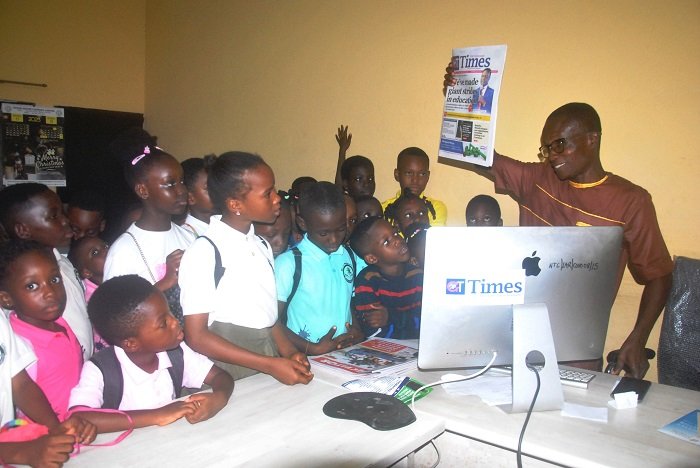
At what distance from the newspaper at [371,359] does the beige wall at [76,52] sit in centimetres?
505

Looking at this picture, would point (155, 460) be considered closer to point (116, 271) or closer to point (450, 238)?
point (450, 238)

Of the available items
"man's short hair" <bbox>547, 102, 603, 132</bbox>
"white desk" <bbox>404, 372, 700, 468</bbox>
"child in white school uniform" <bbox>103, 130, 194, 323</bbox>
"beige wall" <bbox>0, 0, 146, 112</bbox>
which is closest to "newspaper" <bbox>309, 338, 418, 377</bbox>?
"white desk" <bbox>404, 372, 700, 468</bbox>

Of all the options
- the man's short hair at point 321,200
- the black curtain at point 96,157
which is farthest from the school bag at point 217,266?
the black curtain at point 96,157

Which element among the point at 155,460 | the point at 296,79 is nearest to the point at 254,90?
the point at 296,79

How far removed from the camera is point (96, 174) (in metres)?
5.79

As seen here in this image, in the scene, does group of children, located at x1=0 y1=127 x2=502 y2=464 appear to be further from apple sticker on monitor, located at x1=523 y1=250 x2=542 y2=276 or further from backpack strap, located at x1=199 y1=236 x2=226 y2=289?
apple sticker on monitor, located at x1=523 y1=250 x2=542 y2=276

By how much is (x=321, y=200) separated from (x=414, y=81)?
187 centimetres

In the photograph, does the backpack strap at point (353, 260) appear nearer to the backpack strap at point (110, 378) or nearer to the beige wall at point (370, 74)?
the backpack strap at point (110, 378)

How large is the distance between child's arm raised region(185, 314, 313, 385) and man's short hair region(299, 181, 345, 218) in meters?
0.83

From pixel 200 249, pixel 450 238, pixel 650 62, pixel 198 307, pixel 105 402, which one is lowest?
pixel 105 402

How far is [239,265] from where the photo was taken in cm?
181

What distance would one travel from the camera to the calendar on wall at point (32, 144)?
516 centimetres

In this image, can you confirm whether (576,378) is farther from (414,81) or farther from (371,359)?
(414,81)

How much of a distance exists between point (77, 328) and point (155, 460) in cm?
103
